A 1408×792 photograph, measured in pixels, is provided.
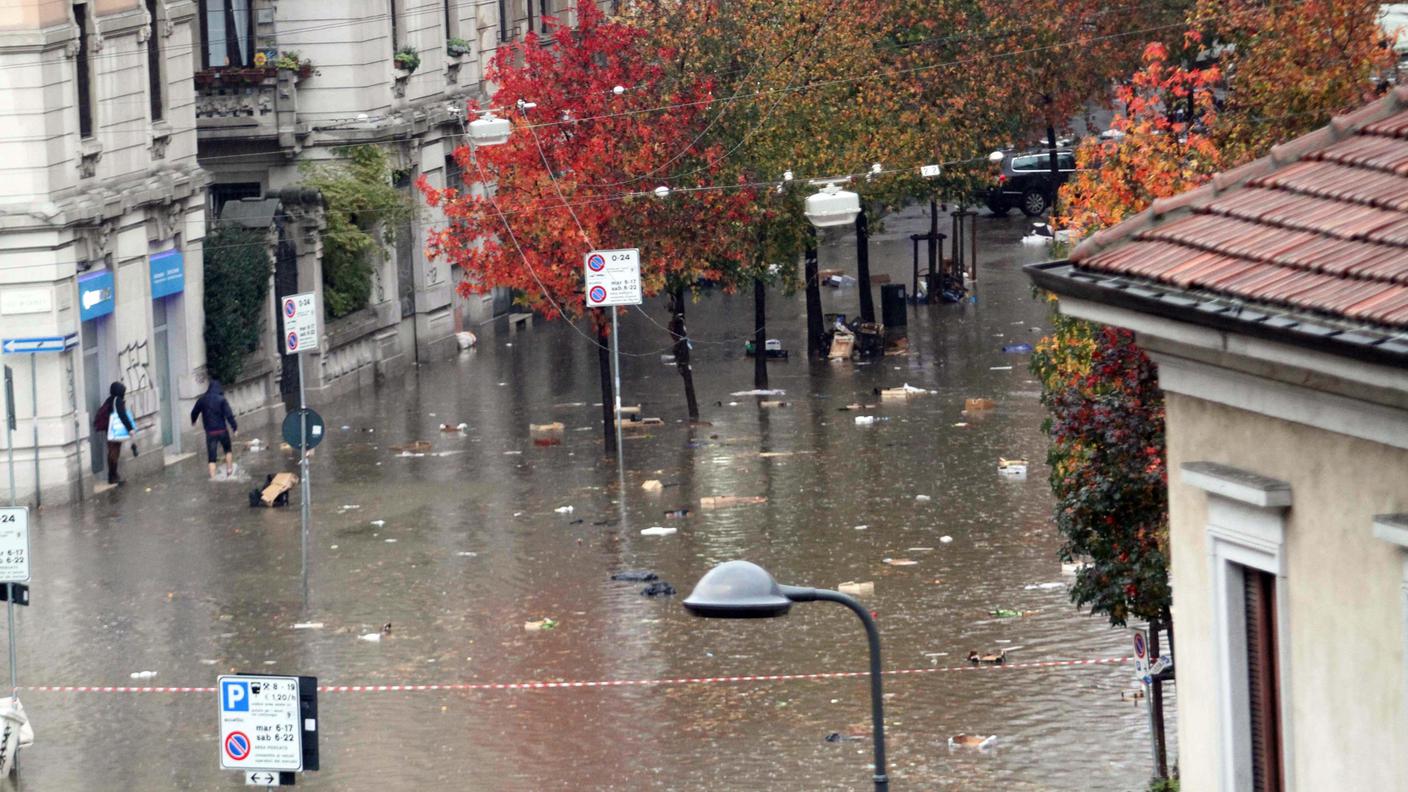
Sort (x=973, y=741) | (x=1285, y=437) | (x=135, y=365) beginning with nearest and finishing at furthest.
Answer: (x=1285, y=437) < (x=973, y=741) < (x=135, y=365)

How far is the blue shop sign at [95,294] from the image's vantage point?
3058 centimetres

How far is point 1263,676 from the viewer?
7910mm

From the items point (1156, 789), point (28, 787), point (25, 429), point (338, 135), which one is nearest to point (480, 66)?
point (338, 135)

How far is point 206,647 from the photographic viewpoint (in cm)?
2202

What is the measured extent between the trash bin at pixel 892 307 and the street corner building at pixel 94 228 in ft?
45.6

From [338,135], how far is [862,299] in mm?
10028

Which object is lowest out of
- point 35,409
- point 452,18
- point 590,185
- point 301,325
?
point 35,409

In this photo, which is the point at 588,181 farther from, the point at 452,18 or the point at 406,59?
the point at 452,18

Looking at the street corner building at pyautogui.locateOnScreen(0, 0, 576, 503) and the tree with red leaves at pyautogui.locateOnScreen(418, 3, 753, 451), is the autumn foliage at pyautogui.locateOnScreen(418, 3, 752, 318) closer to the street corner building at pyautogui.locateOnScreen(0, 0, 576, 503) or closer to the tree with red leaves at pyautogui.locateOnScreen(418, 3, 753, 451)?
the tree with red leaves at pyautogui.locateOnScreen(418, 3, 753, 451)

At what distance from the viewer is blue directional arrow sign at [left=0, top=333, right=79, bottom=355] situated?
→ 29.6m

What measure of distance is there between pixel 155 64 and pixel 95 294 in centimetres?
463

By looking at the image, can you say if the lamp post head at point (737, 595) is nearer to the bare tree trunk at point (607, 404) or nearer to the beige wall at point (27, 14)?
the bare tree trunk at point (607, 404)

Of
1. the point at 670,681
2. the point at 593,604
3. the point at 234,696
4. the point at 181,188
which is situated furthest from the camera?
the point at 181,188

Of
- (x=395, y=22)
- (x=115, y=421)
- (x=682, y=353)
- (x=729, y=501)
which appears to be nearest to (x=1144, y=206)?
(x=729, y=501)
